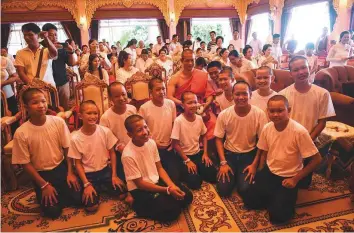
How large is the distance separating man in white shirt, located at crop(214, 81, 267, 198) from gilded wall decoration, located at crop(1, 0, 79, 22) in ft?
34.8

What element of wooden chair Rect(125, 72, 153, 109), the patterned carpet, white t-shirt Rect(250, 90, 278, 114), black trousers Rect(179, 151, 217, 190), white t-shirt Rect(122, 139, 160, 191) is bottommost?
the patterned carpet

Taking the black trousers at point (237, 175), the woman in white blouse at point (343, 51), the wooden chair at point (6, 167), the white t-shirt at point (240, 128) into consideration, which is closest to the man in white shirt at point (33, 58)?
the wooden chair at point (6, 167)

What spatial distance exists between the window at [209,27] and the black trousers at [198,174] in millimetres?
11126

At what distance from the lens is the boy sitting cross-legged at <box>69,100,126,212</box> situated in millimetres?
2199

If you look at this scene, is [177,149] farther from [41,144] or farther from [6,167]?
[6,167]

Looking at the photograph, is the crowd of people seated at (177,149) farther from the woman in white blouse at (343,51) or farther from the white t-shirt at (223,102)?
the woman in white blouse at (343,51)

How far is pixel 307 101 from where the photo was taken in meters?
2.43

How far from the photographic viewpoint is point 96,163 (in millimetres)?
2322

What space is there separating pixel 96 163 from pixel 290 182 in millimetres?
1538

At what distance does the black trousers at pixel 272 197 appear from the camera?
192 cm

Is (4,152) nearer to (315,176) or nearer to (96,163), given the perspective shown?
(96,163)

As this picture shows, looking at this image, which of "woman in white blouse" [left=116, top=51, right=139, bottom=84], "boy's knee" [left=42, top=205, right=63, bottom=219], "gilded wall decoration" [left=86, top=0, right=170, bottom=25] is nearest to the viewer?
"boy's knee" [left=42, top=205, right=63, bottom=219]

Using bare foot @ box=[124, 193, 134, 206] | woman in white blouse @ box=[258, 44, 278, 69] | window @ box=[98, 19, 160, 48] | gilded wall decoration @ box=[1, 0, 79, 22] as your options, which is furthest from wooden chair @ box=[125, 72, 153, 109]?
window @ box=[98, 19, 160, 48]

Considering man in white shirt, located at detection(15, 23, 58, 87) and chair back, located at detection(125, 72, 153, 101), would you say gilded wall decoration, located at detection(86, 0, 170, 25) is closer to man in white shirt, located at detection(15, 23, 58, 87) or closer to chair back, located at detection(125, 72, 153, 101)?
man in white shirt, located at detection(15, 23, 58, 87)
